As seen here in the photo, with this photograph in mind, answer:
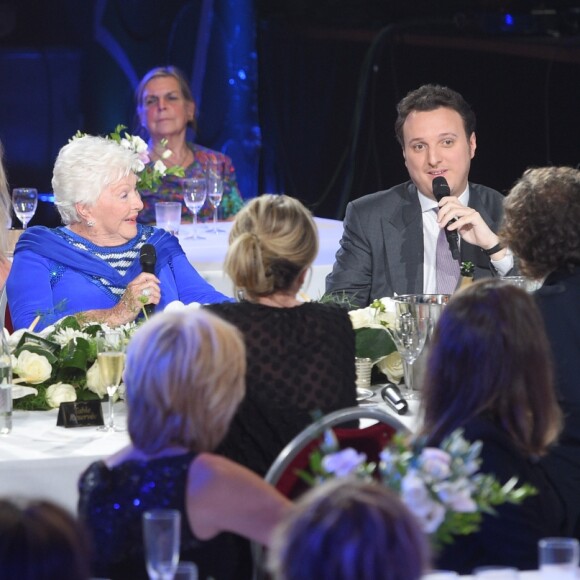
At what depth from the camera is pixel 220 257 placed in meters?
5.31

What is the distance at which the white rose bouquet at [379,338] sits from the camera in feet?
10.2

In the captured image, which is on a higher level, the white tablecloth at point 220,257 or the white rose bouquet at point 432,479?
the white tablecloth at point 220,257

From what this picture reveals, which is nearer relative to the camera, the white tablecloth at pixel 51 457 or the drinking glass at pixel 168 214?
the white tablecloth at pixel 51 457

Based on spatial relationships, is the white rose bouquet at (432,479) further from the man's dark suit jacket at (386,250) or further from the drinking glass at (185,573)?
the man's dark suit jacket at (386,250)

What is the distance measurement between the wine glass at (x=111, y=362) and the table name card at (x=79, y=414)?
0.03 metres

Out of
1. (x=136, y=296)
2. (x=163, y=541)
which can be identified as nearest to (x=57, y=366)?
(x=136, y=296)

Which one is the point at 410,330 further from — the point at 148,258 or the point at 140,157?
the point at 140,157

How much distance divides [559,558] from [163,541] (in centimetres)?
55

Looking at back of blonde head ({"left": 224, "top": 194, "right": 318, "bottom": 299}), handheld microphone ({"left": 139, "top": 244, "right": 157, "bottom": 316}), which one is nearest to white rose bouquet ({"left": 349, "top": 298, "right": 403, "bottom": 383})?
back of blonde head ({"left": 224, "top": 194, "right": 318, "bottom": 299})

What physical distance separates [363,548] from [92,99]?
7.12 meters

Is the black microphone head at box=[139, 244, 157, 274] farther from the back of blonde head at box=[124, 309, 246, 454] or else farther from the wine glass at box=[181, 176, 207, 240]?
the back of blonde head at box=[124, 309, 246, 454]

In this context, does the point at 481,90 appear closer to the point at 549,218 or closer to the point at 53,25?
the point at 53,25

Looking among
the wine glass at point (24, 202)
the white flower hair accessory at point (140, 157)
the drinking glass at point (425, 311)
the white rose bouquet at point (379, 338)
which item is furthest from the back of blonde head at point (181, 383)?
the wine glass at point (24, 202)

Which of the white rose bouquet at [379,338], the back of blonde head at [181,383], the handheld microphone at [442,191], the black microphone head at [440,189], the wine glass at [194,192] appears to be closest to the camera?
the back of blonde head at [181,383]
